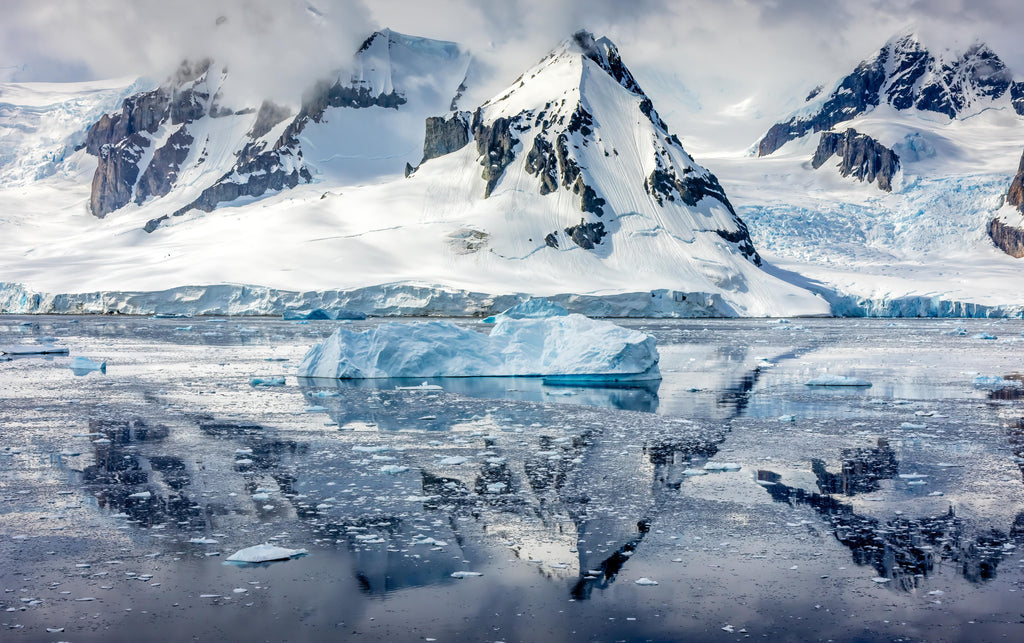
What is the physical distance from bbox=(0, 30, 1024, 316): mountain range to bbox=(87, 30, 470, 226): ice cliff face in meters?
0.50

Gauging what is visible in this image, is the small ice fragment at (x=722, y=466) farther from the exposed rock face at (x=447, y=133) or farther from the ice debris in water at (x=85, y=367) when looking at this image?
the exposed rock face at (x=447, y=133)

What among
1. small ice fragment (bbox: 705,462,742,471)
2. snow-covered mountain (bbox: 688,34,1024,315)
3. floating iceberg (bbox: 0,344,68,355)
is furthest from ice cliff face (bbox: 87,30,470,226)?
small ice fragment (bbox: 705,462,742,471)

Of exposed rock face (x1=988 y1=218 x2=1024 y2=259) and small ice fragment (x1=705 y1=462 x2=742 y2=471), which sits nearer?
small ice fragment (x1=705 y1=462 x2=742 y2=471)

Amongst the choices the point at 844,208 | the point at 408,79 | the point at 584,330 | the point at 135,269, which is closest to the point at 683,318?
the point at 844,208

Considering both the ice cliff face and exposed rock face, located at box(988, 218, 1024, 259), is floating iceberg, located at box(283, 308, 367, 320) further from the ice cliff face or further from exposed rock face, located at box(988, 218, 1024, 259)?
the ice cliff face

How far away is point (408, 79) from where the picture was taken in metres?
175

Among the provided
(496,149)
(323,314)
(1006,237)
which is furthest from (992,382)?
(1006,237)

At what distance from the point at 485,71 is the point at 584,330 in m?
164

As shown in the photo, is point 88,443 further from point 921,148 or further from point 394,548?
point 921,148

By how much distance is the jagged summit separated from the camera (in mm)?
164625

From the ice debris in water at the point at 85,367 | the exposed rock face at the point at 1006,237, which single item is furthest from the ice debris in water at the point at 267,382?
the exposed rock face at the point at 1006,237

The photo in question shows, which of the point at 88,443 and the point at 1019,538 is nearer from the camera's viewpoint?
→ the point at 1019,538

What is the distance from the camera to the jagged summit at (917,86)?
165 metres

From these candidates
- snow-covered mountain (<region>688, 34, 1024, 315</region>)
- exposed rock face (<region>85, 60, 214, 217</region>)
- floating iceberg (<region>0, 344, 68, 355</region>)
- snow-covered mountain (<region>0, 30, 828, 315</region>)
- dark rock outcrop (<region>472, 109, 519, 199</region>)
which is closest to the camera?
floating iceberg (<region>0, 344, 68, 355</region>)
